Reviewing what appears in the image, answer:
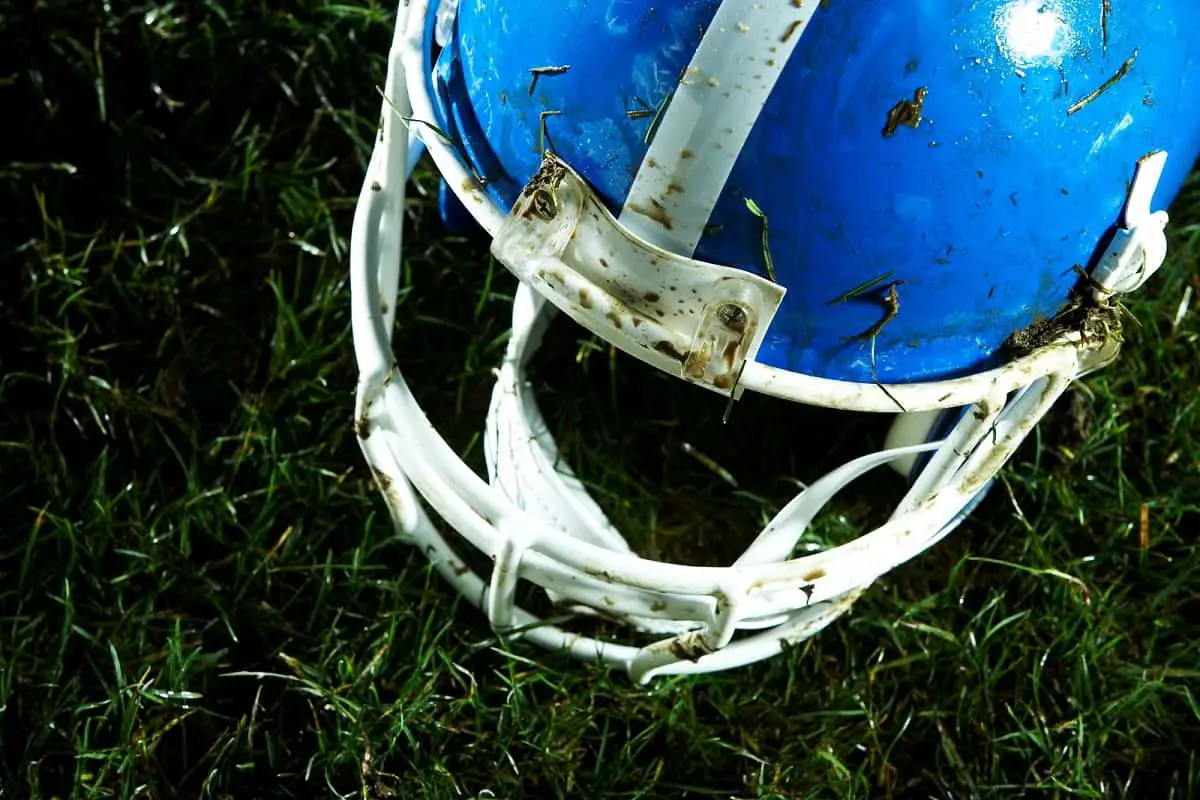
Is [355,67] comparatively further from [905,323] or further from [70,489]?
[905,323]

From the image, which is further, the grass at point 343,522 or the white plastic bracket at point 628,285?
the grass at point 343,522

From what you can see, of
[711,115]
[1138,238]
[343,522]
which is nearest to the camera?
[711,115]

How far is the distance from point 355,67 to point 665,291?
1092 mm

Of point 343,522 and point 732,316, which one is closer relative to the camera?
point 732,316

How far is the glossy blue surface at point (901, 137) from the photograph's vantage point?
0.90m

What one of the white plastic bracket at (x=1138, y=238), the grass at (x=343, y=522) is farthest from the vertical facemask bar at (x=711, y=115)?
the grass at (x=343, y=522)

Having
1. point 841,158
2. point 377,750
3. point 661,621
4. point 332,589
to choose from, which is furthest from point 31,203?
point 841,158

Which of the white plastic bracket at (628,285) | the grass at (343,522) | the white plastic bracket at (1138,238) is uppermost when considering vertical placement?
the white plastic bracket at (1138,238)

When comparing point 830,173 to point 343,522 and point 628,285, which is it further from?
point 343,522

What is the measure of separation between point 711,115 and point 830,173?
11cm

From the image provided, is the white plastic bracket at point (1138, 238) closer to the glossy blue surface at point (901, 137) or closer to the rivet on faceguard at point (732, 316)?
the glossy blue surface at point (901, 137)

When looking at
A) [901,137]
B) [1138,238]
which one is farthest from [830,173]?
[1138,238]

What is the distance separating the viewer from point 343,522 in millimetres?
1604

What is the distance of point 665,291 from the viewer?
0.96 meters
